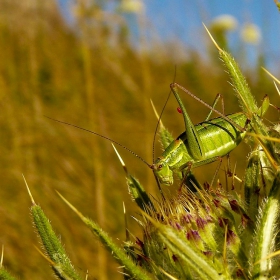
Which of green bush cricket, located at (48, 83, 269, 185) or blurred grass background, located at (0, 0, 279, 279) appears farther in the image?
blurred grass background, located at (0, 0, 279, 279)

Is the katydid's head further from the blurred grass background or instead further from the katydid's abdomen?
the blurred grass background

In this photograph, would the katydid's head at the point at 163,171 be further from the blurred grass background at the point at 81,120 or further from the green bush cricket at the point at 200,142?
the blurred grass background at the point at 81,120

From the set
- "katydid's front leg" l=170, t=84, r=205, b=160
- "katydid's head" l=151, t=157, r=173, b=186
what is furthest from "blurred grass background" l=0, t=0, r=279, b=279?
"katydid's front leg" l=170, t=84, r=205, b=160

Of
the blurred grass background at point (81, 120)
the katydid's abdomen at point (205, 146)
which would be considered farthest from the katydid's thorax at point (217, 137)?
the blurred grass background at point (81, 120)

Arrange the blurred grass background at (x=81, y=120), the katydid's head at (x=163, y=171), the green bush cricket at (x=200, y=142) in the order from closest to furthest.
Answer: the green bush cricket at (x=200, y=142) → the katydid's head at (x=163, y=171) → the blurred grass background at (x=81, y=120)

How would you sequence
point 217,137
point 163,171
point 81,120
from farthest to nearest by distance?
point 81,120 < point 163,171 < point 217,137

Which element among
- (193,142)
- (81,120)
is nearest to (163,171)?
(193,142)

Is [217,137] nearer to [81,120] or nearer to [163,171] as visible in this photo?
[163,171]
